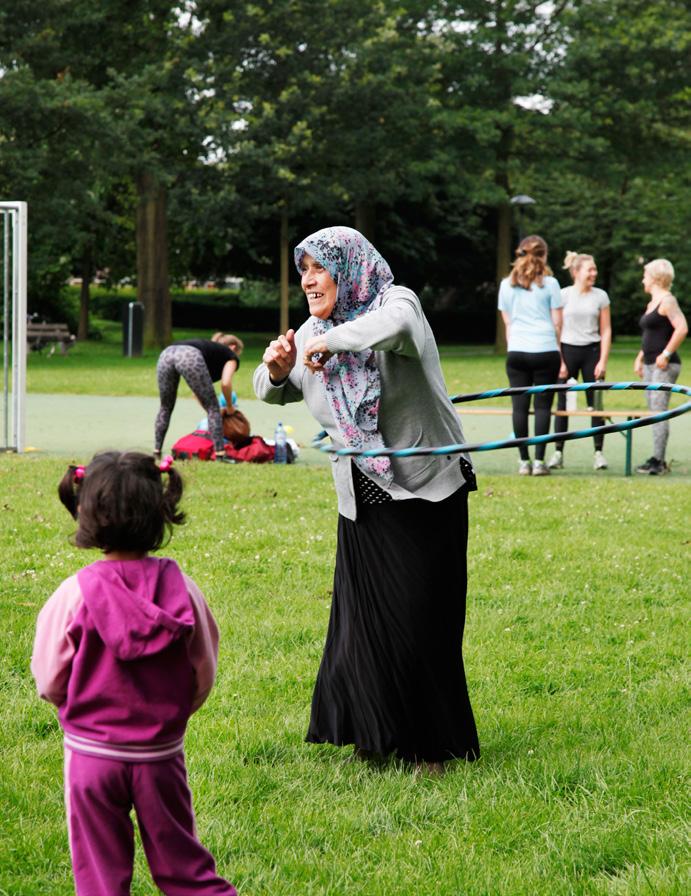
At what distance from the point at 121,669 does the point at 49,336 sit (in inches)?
1400

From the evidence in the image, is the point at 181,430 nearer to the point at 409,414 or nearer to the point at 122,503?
the point at 409,414

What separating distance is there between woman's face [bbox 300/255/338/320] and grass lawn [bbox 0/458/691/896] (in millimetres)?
1666

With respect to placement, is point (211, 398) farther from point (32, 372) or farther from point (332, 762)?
point (32, 372)

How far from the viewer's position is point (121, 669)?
9.78 ft

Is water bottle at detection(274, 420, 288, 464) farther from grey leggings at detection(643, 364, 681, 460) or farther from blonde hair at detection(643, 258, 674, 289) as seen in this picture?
blonde hair at detection(643, 258, 674, 289)

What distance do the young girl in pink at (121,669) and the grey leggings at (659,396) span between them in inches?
392

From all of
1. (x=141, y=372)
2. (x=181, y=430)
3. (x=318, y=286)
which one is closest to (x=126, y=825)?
(x=318, y=286)

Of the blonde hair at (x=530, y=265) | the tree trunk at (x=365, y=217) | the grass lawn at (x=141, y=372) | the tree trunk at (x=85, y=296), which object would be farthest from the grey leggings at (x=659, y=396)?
the tree trunk at (x=85, y=296)

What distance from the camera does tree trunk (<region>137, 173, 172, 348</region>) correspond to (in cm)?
3731

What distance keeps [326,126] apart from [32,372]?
14.5 meters

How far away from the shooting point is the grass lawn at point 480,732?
12.5ft

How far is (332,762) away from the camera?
4719 mm

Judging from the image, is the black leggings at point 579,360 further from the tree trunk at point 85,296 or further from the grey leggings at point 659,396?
the tree trunk at point 85,296

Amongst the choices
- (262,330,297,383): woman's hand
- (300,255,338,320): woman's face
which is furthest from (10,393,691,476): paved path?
(300,255,338,320): woman's face
